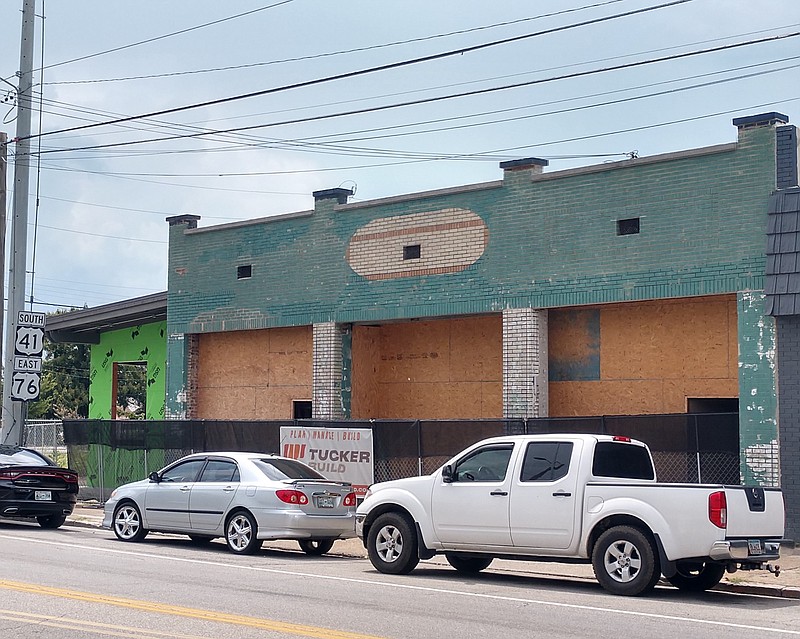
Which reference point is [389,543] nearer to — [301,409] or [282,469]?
[282,469]

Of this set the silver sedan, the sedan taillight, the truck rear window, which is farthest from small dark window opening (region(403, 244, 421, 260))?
the truck rear window

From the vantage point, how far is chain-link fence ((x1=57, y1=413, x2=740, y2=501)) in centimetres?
1789

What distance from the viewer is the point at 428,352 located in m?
24.0

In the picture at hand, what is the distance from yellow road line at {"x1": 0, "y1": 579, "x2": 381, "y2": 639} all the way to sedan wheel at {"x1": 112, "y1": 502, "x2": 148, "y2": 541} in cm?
574

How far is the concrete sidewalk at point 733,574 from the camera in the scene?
1335cm

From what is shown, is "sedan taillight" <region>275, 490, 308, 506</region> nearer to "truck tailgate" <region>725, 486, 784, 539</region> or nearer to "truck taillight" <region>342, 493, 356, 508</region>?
"truck taillight" <region>342, 493, 356, 508</region>

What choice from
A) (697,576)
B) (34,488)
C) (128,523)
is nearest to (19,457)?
(34,488)

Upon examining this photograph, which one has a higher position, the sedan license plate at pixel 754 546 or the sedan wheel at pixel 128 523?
the sedan license plate at pixel 754 546

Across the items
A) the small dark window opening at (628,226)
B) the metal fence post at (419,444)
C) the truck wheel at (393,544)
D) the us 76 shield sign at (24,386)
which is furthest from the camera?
the us 76 shield sign at (24,386)

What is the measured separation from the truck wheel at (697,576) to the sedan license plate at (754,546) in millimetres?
Answer: 607

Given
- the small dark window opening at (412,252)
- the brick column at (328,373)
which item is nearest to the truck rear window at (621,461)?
the small dark window opening at (412,252)

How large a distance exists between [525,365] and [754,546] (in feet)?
28.6

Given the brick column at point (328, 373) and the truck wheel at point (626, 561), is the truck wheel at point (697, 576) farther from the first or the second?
the brick column at point (328, 373)

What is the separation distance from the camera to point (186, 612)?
10.5 metres
